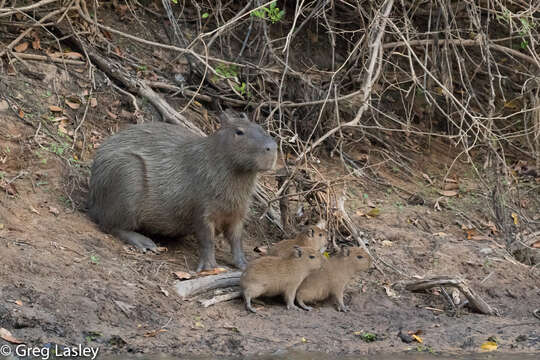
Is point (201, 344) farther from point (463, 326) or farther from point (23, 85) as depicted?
point (23, 85)

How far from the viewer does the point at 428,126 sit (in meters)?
10.1

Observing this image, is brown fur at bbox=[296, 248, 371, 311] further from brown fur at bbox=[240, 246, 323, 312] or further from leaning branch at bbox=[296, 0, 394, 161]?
leaning branch at bbox=[296, 0, 394, 161]

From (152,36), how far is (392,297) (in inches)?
169

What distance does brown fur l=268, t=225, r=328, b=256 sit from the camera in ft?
21.8

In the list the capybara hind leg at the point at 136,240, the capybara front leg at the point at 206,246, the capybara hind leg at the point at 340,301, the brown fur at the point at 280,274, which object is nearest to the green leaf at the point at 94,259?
the capybara hind leg at the point at 136,240

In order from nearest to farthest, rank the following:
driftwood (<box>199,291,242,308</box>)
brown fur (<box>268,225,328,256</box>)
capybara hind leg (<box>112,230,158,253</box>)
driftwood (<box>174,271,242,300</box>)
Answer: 1. driftwood (<box>199,291,242,308</box>)
2. driftwood (<box>174,271,242,300</box>)
3. brown fur (<box>268,225,328,256</box>)
4. capybara hind leg (<box>112,230,158,253</box>)

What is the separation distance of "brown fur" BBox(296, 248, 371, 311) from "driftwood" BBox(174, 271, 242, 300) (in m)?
0.49

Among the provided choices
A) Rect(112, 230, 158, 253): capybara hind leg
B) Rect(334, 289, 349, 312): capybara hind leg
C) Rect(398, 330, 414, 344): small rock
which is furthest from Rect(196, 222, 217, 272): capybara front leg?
Rect(398, 330, 414, 344): small rock

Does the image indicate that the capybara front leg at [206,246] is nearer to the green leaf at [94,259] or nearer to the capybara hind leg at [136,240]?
the capybara hind leg at [136,240]

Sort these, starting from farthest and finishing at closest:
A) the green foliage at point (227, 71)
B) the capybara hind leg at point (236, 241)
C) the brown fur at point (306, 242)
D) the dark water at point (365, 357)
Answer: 1. the green foliage at point (227, 71)
2. the capybara hind leg at point (236, 241)
3. the brown fur at point (306, 242)
4. the dark water at point (365, 357)

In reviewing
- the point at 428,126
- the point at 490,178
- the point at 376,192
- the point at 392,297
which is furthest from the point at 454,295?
the point at 428,126

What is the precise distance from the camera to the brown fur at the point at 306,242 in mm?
6641

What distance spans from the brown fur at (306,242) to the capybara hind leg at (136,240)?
Answer: 95cm

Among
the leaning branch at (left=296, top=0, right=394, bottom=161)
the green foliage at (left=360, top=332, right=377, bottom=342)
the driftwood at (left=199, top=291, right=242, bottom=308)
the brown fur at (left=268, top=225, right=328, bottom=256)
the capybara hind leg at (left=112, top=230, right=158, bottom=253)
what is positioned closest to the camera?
the green foliage at (left=360, top=332, right=377, bottom=342)
